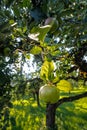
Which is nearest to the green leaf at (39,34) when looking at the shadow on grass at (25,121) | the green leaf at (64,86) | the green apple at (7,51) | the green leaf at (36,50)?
the green leaf at (36,50)

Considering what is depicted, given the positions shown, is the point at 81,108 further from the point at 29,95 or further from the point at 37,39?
the point at 37,39

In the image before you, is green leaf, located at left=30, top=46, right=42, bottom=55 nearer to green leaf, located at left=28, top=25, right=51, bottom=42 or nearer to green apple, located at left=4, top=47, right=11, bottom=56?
green leaf, located at left=28, top=25, right=51, bottom=42

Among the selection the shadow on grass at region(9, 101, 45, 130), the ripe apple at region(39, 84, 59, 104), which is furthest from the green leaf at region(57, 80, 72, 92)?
the shadow on grass at region(9, 101, 45, 130)

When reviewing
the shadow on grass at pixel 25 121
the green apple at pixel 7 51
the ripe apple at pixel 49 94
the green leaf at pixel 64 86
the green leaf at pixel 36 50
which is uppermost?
the green apple at pixel 7 51

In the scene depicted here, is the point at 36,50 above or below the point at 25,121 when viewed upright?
above

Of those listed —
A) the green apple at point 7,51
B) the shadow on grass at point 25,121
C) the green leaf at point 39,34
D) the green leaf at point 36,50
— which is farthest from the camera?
the shadow on grass at point 25,121

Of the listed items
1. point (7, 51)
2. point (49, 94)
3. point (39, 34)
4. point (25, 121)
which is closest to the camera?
point (39, 34)

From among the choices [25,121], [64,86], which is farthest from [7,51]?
[25,121]

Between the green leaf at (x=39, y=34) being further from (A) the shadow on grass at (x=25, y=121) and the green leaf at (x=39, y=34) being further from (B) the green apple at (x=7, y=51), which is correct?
(A) the shadow on grass at (x=25, y=121)

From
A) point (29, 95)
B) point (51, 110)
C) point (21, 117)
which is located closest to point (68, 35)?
point (29, 95)

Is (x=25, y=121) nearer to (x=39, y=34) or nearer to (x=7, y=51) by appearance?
(x=7, y=51)

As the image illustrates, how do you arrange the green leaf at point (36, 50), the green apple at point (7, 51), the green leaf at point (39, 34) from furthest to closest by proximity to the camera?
the green apple at point (7, 51) → the green leaf at point (36, 50) → the green leaf at point (39, 34)

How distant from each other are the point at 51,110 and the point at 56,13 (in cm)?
641

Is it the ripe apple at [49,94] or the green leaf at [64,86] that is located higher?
the green leaf at [64,86]
